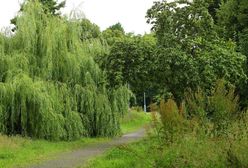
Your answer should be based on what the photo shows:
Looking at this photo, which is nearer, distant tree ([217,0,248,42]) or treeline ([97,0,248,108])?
treeline ([97,0,248,108])

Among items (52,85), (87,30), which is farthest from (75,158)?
(87,30)

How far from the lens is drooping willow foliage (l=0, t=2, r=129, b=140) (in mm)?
21719

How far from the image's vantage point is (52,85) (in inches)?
902

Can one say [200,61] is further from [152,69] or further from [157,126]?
[157,126]

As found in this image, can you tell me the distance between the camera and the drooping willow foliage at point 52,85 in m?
21.7

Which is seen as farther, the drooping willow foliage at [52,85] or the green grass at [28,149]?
the drooping willow foliage at [52,85]

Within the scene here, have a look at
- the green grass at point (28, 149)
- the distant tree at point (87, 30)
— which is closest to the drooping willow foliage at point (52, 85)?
the green grass at point (28, 149)

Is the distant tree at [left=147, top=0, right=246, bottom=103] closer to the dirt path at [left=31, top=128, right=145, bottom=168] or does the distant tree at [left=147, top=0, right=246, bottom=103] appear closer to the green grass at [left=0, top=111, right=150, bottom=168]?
the dirt path at [left=31, top=128, right=145, bottom=168]

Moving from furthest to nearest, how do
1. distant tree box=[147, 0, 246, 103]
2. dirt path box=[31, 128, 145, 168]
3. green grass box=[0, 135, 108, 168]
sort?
distant tree box=[147, 0, 246, 103] → green grass box=[0, 135, 108, 168] → dirt path box=[31, 128, 145, 168]

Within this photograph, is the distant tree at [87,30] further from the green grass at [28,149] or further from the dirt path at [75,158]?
the dirt path at [75,158]

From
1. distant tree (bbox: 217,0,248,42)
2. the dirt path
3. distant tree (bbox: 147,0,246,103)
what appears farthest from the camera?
distant tree (bbox: 217,0,248,42)

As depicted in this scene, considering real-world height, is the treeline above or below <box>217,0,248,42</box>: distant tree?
below

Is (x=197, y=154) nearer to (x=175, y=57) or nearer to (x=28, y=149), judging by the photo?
(x=28, y=149)

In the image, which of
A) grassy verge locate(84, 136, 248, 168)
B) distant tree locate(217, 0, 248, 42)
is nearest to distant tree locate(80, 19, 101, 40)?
distant tree locate(217, 0, 248, 42)
